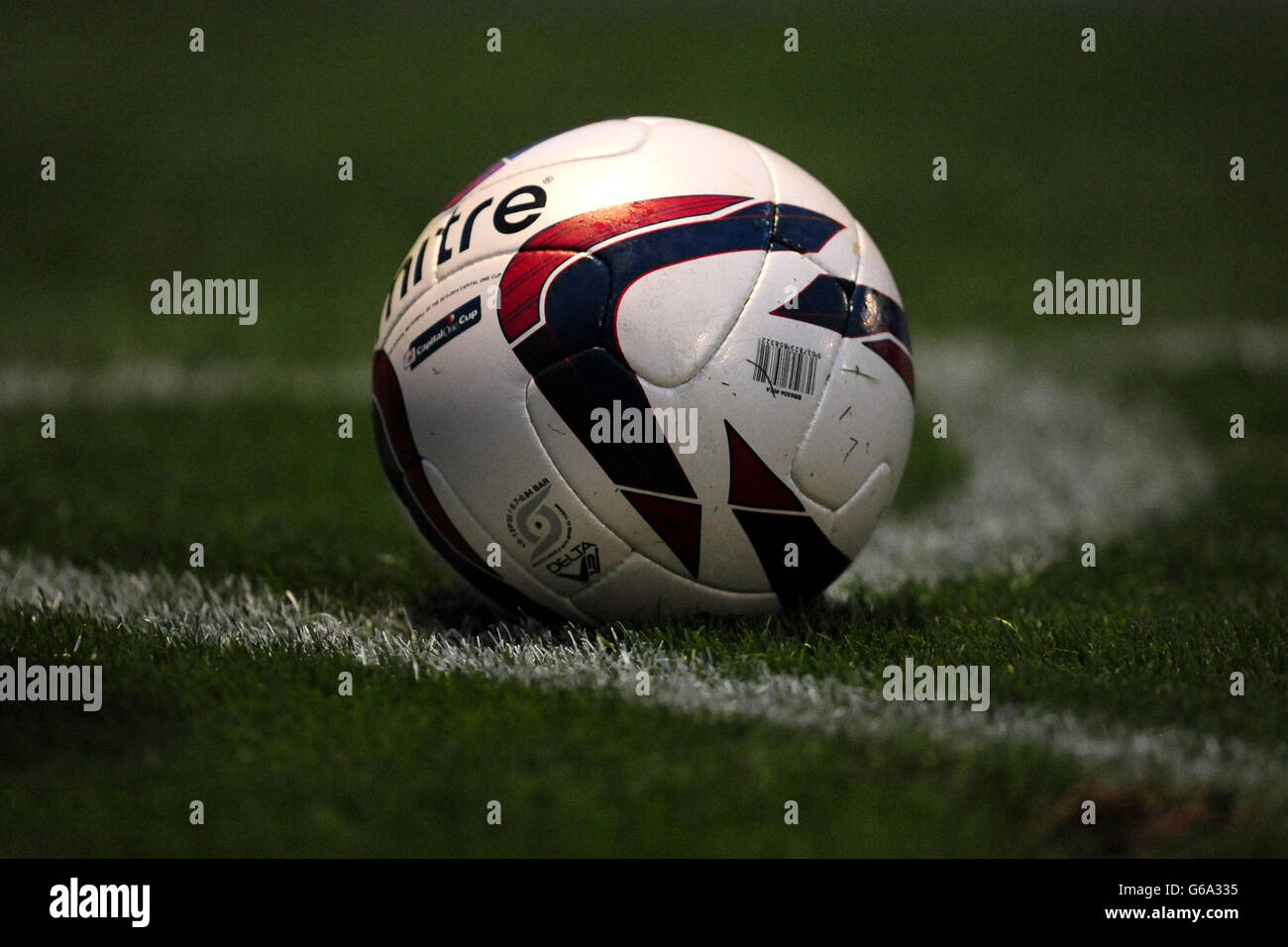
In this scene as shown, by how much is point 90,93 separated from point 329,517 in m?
12.5

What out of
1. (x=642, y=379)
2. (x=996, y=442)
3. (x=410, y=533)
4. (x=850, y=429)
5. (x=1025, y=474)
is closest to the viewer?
(x=642, y=379)

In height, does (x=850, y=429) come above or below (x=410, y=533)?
above

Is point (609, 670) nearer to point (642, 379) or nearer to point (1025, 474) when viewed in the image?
point (642, 379)

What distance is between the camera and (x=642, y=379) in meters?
4.49

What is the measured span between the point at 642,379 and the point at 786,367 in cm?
→ 50

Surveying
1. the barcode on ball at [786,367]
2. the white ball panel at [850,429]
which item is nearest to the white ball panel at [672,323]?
the barcode on ball at [786,367]

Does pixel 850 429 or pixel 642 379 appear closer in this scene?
pixel 642 379

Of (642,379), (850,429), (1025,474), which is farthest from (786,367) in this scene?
(1025,474)

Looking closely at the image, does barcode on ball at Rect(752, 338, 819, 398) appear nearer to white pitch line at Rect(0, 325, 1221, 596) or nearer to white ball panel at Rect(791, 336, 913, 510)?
white ball panel at Rect(791, 336, 913, 510)

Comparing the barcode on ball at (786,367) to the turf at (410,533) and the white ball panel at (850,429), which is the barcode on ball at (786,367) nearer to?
the white ball panel at (850,429)

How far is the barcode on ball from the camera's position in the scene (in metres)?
4.55

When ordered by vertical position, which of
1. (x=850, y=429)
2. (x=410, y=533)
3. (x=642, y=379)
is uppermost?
(x=642, y=379)

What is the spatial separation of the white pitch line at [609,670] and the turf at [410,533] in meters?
0.09

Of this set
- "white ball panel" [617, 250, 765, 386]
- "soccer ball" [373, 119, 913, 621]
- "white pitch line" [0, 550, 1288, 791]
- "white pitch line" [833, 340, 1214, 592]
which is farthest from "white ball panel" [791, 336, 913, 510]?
"white pitch line" [833, 340, 1214, 592]
